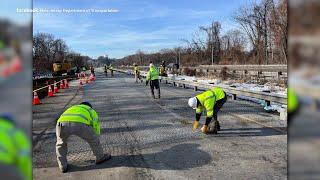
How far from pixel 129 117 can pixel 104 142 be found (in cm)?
328

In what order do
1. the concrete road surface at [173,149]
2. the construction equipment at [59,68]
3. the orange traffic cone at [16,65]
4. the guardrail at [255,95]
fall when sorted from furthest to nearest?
the construction equipment at [59,68], the guardrail at [255,95], the concrete road surface at [173,149], the orange traffic cone at [16,65]

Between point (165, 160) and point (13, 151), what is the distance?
4.85 metres

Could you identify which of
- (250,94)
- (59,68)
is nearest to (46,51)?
(59,68)

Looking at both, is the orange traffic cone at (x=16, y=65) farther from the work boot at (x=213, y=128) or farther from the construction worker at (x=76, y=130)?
the work boot at (x=213, y=128)

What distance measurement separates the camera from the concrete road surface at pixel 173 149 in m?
5.62

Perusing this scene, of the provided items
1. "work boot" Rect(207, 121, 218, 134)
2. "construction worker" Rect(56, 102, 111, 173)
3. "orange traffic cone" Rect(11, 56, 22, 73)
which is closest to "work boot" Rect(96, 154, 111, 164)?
"construction worker" Rect(56, 102, 111, 173)

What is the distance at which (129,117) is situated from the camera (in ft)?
36.3

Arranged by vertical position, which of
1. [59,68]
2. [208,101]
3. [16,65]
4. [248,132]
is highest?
[59,68]

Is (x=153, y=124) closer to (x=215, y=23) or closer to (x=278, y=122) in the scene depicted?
(x=278, y=122)

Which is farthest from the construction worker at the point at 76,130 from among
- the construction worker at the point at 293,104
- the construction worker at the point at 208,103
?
the construction worker at the point at 293,104

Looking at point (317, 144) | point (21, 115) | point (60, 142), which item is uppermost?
point (21, 115)

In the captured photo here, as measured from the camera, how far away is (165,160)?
627 cm

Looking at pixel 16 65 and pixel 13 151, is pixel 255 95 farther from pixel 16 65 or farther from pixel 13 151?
pixel 16 65

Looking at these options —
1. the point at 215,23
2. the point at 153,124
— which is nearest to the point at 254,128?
the point at 153,124
